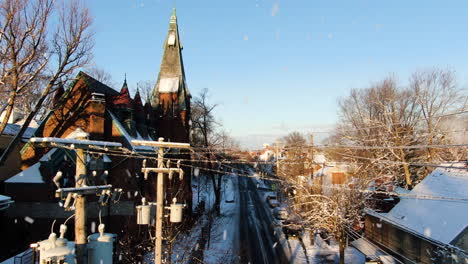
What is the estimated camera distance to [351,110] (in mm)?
41781

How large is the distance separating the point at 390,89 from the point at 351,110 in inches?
261

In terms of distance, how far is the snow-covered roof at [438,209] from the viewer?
14680mm

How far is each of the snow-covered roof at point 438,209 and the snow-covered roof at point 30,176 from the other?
2164cm

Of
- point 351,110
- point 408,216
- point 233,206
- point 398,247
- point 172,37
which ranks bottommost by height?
point 233,206

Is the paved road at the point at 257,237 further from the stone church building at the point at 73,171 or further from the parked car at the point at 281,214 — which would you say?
the stone church building at the point at 73,171

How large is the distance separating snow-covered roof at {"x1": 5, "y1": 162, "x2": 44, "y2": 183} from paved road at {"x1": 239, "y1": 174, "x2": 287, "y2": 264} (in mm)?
14565

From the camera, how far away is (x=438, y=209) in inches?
655

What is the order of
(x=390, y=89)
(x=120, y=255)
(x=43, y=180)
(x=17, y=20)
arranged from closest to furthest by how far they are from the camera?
(x=120, y=255) → (x=17, y=20) → (x=43, y=180) → (x=390, y=89)

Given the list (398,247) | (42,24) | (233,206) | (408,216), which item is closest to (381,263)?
(398,247)

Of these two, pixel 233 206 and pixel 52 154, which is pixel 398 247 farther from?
pixel 233 206

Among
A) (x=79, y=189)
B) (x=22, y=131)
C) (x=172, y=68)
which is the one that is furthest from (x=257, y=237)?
(x=79, y=189)

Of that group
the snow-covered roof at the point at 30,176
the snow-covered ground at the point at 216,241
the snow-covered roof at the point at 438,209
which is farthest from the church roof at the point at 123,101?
the snow-covered roof at the point at 438,209

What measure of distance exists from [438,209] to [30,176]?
2440 cm

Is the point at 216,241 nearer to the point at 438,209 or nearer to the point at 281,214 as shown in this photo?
the point at 281,214
